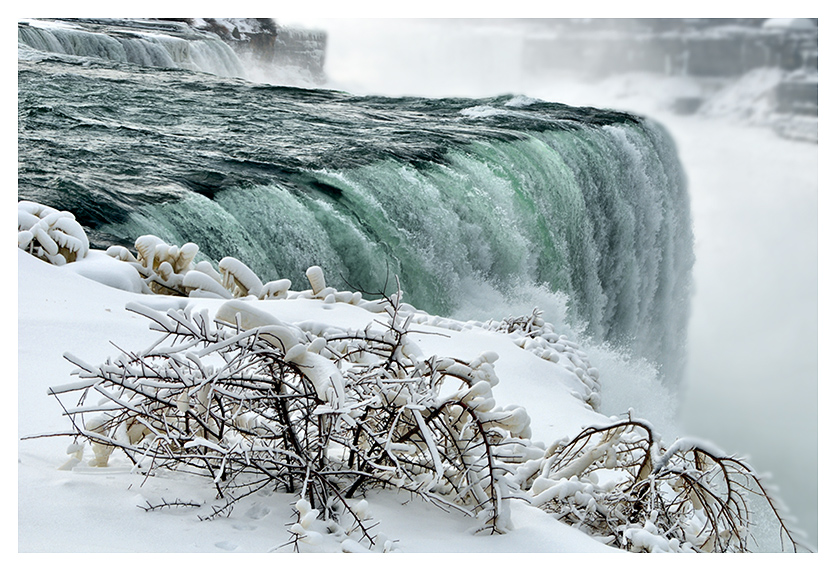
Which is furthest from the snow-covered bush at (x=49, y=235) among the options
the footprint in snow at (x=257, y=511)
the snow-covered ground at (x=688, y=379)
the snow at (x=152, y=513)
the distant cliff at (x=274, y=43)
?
the footprint in snow at (x=257, y=511)

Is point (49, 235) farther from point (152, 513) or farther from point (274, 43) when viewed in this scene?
point (152, 513)

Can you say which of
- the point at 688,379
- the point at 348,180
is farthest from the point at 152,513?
the point at 348,180

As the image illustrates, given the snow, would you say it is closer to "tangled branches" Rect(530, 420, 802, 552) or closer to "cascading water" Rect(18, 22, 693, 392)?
"tangled branches" Rect(530, 420, 802, 552)

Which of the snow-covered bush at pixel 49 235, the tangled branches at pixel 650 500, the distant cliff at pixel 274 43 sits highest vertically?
the distant cliff at pixel 274 43

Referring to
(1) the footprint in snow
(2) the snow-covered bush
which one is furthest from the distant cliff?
(1) the footprint in snow

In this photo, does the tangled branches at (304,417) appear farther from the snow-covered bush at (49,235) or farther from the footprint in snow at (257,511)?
the snow-covered bush at (49,235)
